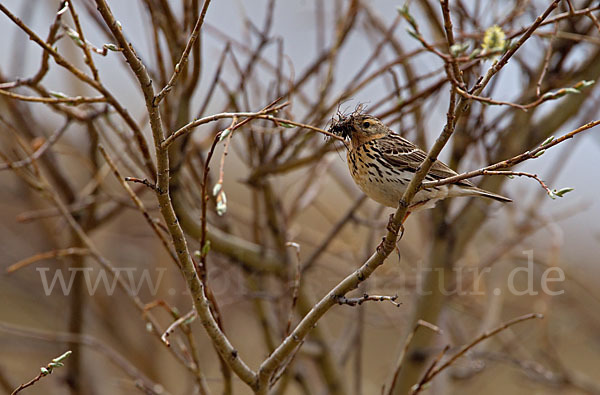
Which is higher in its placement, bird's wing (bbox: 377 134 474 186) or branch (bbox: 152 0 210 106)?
bird's wing (bbox: 377 134 474 186)

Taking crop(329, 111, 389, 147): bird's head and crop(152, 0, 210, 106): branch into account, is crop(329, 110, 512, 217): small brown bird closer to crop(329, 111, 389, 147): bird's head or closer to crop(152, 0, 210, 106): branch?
crop(329, 111, 389, 147): bird's head

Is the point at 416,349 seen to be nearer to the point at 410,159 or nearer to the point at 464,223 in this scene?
the point at 464,223

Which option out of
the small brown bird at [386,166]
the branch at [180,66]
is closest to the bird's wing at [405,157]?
the small brown bird at [386,166]

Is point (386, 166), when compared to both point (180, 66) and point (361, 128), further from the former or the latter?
point (180, 66)

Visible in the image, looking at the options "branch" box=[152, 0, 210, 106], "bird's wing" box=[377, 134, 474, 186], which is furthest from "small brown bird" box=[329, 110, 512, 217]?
"branch" box=[152, 0, 210, 106]

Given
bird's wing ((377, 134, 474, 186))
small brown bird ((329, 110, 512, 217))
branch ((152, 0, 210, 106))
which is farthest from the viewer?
bird's wing ((377, 134, 474, 186))

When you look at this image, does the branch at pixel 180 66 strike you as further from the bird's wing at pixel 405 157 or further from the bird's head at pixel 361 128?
the bird's wing at pixel 405 157

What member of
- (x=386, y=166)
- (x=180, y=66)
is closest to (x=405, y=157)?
Answer: (x=386, y=166)
